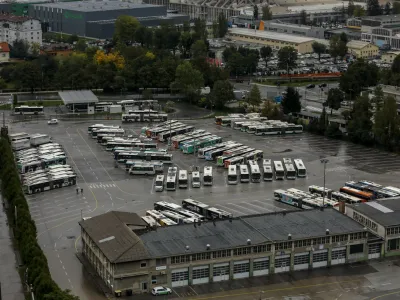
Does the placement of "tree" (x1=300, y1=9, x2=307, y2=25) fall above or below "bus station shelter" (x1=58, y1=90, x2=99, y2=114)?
above

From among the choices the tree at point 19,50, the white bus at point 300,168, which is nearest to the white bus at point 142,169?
the white bus at point 300,168

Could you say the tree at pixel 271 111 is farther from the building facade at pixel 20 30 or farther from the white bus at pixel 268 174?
the building facade at pixel 20 30

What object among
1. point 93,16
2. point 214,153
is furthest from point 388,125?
point 93,16

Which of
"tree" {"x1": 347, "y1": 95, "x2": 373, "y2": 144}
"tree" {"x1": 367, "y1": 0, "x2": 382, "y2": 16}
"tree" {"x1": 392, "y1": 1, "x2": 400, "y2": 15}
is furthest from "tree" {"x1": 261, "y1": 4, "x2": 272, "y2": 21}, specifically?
"tree" {"x1": 347, "y1": 95, "x2": 373, "y2": 144}

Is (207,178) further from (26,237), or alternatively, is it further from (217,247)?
(26,237)

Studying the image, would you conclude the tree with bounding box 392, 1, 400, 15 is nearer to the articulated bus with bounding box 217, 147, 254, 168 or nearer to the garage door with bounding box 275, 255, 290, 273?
the articulated bus with bounding box 217, 147, 254, 168

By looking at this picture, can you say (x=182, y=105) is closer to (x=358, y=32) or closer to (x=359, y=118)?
(x=359, y=118)
